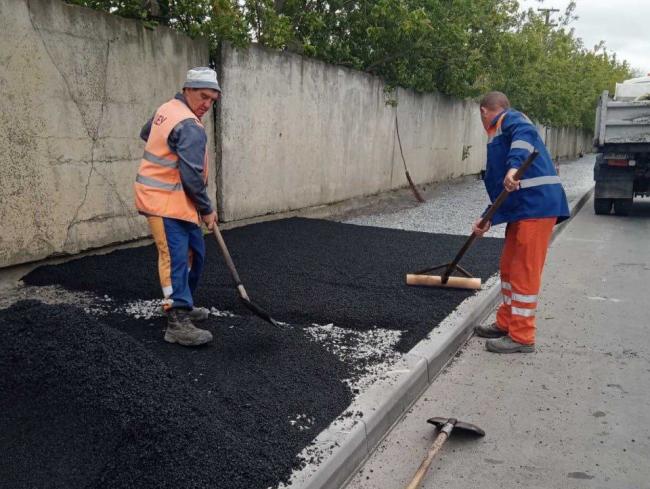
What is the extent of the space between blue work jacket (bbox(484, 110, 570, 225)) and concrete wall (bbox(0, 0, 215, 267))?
12.2 ft

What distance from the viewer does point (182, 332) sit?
3785 mm

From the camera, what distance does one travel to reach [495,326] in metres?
4.69

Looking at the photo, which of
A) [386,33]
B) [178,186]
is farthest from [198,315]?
[386,33]

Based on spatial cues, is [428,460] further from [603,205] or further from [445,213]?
[603,205]

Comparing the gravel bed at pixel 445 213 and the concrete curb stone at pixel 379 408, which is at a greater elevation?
the gravel bed at pixel 445 213

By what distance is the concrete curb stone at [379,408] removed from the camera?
260 cm

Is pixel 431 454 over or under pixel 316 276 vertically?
under

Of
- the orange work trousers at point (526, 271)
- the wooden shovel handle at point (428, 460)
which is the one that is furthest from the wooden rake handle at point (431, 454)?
the orange work trousers at point (526, 271)

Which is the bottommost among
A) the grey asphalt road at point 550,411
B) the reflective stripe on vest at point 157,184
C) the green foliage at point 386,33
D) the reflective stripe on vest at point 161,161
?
the grey asphalt road at point 550,411

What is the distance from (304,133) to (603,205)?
21.0 ft

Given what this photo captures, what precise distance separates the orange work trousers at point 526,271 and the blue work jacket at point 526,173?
75 millimetres

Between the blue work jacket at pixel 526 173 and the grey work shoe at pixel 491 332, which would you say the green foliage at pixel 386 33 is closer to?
the blue work jacket at pixel 526 173

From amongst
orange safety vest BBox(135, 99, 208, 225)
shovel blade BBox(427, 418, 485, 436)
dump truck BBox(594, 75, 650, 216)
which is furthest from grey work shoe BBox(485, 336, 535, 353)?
dump truck BBox(594, 75, 650, 216)

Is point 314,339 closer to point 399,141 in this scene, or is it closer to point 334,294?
point 334,294
